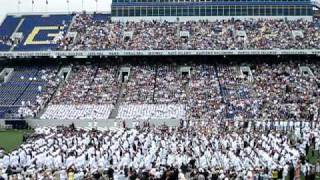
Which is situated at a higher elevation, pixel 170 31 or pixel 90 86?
pixel 170 31

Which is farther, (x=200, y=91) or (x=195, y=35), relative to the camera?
(x=195, y=35)

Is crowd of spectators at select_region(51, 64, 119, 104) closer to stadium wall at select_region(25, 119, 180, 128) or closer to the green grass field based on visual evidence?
stadium wall at select_region(25, 119, 180, 128)

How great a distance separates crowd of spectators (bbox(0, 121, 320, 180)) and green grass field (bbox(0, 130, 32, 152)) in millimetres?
1751

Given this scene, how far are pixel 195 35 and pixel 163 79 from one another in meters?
6.29

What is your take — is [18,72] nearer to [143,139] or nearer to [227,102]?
[227,102]

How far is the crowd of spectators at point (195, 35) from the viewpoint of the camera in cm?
5638

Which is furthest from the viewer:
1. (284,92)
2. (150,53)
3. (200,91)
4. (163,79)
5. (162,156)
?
(150,53)

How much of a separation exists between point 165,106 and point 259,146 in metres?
18.9

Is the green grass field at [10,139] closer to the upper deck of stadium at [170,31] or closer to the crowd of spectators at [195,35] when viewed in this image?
the upper deck of stadium at [170,31]

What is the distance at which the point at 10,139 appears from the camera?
133ft

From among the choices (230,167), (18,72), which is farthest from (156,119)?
(230,167)

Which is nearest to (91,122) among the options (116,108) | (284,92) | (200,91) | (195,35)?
(116,108)

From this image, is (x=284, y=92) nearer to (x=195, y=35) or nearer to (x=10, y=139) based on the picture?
(x=195, y=35)

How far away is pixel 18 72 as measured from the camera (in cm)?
5688
